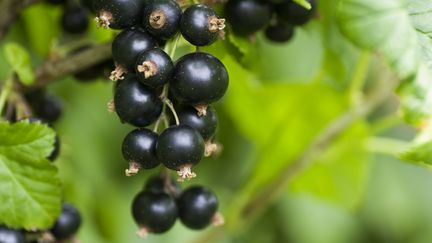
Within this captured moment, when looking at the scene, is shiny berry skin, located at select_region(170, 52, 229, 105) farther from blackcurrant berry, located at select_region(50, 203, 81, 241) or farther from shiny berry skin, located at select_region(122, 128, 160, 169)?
blackcurrant berry, located at select_region(50, 203, 81, 241)

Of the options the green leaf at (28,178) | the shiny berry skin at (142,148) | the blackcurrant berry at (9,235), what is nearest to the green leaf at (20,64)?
the green leaf at (28,178)

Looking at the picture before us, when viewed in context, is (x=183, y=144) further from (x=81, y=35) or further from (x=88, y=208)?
(x=88, y=208)

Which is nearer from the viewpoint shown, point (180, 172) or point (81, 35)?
point (180, 172)

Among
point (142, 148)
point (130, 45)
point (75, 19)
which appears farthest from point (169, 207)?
point (75, 19)

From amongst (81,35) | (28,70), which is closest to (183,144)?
(28,70)

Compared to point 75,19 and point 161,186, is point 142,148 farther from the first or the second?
point 75,19

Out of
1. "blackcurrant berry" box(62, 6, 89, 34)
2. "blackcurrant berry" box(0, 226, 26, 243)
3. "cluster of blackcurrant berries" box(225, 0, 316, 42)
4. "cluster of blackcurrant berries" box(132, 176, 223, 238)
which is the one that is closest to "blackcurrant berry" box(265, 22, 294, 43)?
"cluster of blackcurrant berries" box(225, 0, 316, 42)
